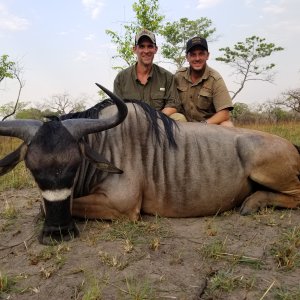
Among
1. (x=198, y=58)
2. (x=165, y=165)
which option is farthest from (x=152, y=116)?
(x=198, y=58)

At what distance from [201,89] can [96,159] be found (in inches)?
112

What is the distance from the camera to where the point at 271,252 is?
2.93 meters

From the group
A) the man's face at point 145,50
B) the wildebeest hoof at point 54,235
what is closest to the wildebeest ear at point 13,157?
the wildebeest hoof at point 54,235

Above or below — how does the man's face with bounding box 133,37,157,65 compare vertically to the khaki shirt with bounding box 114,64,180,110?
above

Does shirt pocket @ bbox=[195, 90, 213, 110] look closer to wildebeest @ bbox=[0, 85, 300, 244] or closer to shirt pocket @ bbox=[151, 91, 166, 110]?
shirt pocket @ bbox=[151, 91, 166, 110]

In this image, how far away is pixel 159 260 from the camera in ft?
9.13

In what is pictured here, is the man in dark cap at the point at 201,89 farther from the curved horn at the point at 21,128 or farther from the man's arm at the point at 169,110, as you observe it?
the curved horn at the point at 21,128

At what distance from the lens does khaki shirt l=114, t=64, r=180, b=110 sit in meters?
5.57

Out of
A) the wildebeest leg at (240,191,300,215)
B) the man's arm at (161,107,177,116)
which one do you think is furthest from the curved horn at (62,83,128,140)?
the man's arm at (161,107,177,116)

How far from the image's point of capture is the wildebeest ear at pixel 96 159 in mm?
3275

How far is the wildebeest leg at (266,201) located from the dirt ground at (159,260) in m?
0.13

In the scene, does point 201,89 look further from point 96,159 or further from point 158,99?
point 96,159

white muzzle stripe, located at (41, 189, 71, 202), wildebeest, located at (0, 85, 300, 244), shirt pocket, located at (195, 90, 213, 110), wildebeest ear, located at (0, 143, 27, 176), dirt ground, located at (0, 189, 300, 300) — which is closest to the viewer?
dirt ground, located at (0, 189, 300, 300)

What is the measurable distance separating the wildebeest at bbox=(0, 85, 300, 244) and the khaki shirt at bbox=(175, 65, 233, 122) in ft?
4.77
